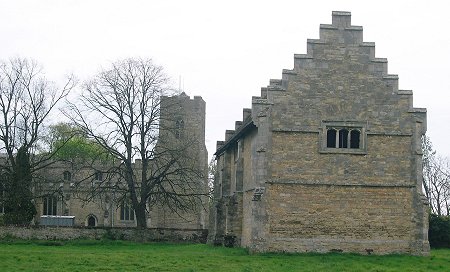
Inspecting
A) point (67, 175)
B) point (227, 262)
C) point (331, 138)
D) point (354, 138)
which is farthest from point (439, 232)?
point (67, 175)

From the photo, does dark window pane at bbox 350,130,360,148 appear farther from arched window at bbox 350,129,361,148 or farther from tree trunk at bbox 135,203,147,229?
tree trunk at bbox 135,203,147,229

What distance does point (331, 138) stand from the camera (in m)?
30.7

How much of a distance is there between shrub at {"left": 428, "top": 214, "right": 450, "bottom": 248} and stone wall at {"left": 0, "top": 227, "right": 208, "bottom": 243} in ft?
51.4

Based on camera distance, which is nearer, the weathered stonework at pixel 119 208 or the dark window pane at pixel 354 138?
the dark window pane at pixel 354 138

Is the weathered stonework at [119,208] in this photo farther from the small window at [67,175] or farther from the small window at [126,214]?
the small window at [67,175]

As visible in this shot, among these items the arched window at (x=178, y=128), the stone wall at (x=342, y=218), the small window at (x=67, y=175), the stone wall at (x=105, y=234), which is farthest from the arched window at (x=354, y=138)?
the small window at (x=67, y=175)

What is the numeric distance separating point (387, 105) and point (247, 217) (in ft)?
29.0

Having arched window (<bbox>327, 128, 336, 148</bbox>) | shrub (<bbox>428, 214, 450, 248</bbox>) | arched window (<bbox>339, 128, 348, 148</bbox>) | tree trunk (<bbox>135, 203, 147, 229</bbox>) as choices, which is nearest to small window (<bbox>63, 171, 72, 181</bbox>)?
tree trunk (<bbox>135, 203, 147, 229</bbox>)

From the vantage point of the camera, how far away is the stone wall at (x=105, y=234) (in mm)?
42062

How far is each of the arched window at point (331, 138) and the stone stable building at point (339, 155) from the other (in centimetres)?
5

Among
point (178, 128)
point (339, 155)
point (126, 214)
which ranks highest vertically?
point (178, 128)

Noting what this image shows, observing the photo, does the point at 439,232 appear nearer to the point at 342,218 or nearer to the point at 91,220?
the point at 342,218

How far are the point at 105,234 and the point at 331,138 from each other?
19477mm

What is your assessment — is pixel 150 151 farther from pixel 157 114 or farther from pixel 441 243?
pixel 441 243
